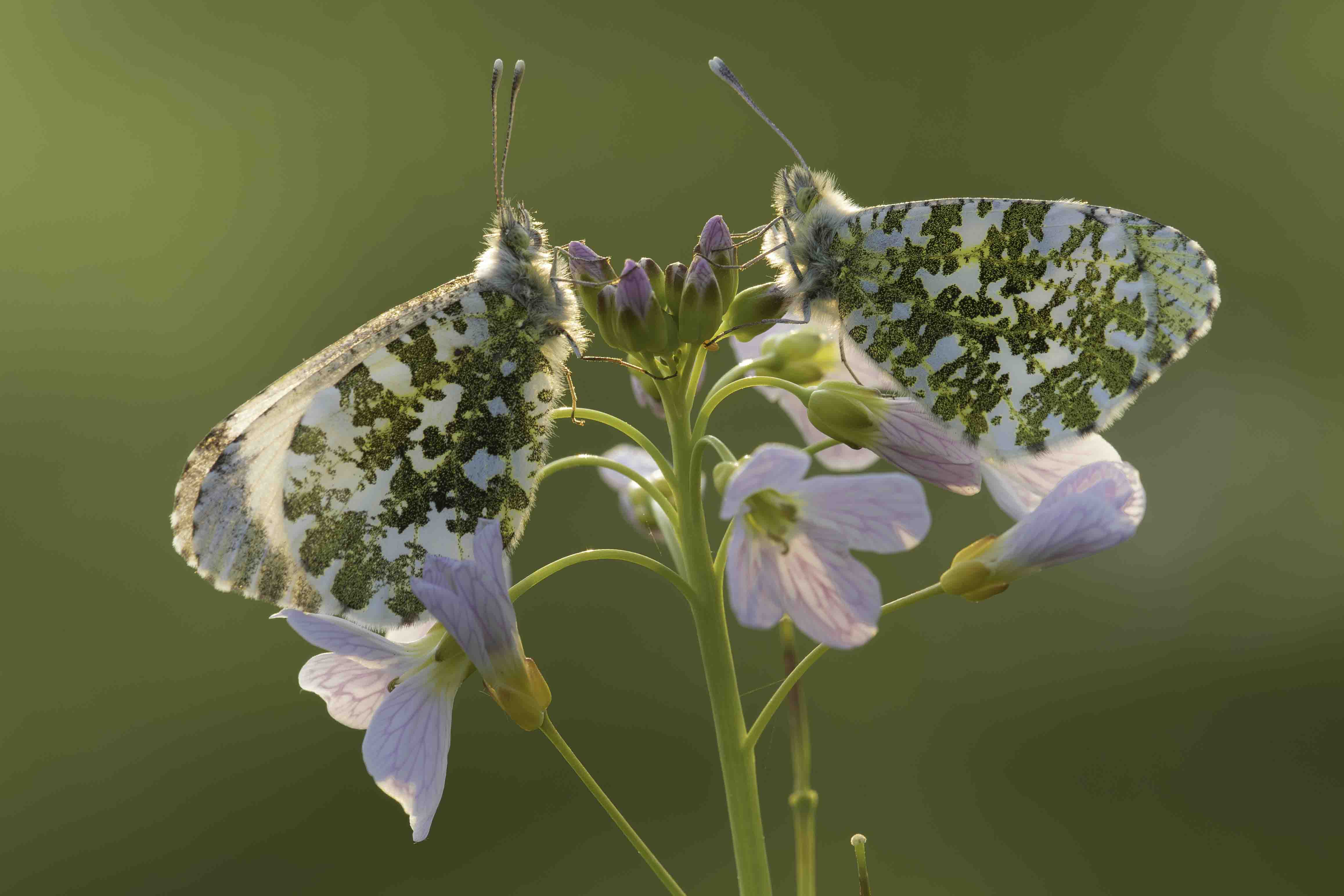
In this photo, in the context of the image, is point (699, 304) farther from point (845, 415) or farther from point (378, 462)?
point (378, 462)

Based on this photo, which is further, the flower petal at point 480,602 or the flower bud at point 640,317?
the flower bud at point 640,317

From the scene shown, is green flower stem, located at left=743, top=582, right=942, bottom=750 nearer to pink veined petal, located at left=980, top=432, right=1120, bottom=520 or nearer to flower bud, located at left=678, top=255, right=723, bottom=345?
pink veined petal, located at left=980, top=432, right=1120, bottom=520

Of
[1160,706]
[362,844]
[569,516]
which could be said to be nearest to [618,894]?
[362,844]

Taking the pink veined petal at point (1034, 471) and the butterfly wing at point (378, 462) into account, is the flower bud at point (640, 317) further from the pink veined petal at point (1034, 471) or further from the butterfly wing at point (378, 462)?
the pink veined petal at point (1034, 471)

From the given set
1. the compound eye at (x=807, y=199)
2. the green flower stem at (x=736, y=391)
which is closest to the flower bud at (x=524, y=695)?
the green flower stem at (x=736, y=391)

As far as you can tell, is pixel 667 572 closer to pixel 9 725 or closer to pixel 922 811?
pixel 922 811

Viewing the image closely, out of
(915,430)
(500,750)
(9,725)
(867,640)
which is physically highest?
(915,430)

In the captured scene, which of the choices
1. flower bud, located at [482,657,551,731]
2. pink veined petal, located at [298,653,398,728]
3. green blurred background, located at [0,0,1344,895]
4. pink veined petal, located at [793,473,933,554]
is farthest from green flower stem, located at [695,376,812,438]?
green blurred background, located at [0,0,1344,895]
